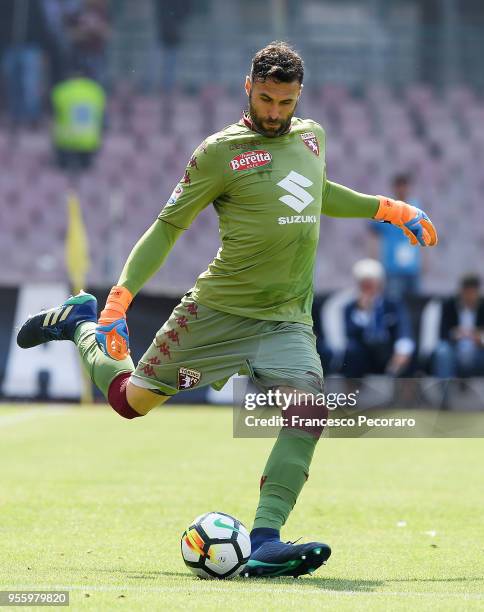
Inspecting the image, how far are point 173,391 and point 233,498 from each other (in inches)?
83.7

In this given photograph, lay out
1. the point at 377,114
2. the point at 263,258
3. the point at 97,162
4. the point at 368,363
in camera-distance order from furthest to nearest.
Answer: the point at 377,114, the point at 97,162, the point at 368,363, the point at 263,258

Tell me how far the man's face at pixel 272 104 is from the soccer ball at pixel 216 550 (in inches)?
68.5

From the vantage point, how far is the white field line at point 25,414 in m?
13.7

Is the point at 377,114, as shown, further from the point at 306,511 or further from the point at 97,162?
the point at 306,511

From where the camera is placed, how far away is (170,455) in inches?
428

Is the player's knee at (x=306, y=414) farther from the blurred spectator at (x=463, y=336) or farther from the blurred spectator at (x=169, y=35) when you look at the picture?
the blurred spectator at (x=169, y=35)

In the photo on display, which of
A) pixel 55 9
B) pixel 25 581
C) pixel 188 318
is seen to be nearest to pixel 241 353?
pixel 188 318

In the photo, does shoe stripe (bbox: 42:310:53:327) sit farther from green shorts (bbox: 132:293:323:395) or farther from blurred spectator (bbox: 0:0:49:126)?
blurred spectator (bbox: 0:0:49:126)

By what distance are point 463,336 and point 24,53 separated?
1368 centimetres

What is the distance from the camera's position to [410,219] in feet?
21.2

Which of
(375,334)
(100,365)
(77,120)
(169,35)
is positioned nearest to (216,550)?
(100,365)

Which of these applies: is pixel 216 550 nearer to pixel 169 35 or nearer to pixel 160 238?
pixel 160 238

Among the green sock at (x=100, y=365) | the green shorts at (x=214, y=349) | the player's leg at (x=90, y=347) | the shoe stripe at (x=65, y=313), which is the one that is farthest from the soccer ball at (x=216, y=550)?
the shoe stripe at (x=65, y=313)

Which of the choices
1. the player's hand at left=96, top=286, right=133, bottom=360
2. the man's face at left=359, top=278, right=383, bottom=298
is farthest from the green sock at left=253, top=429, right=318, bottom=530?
the man's face at left=359, top=278, right=383, bottom=298
